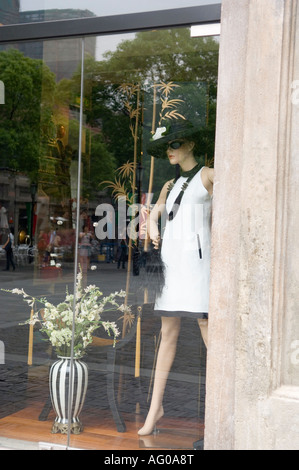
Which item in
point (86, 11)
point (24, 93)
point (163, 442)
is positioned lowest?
point (163, 442)

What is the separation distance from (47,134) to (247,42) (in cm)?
180

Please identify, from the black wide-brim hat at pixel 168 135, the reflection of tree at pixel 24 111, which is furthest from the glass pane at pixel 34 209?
the black wide-brim hat at pixel 168 135

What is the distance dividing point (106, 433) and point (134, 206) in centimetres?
147

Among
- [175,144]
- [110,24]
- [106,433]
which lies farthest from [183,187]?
[106,433]

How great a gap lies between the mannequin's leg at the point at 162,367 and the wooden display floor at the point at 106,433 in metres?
Result: 0.05

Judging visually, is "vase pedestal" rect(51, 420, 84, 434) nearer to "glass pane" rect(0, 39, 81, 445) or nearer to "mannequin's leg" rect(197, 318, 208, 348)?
"glass pane" rect(0, 39, 81, 445)

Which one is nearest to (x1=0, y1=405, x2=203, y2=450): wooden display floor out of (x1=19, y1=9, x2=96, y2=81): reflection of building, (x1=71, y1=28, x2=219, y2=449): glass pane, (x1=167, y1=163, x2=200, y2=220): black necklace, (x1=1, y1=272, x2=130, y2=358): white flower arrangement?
(x1=71, y1=28, x2=219, y2=449): glass pane

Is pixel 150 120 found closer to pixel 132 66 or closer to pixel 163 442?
pixel 132 66

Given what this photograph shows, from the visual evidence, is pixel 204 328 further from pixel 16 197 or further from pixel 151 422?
pixel 16 197

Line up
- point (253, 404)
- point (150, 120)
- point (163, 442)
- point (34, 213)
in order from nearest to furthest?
point (253, 404) < point (163, 442) < point (150, 120) < point (34, 213)

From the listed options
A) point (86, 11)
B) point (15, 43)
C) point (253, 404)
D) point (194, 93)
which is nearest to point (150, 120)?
point (194, 93)

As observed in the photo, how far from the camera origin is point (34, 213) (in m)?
4.71

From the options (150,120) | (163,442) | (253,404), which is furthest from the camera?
(150,120)

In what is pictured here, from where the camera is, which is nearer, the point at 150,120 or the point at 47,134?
the point at 150,120
